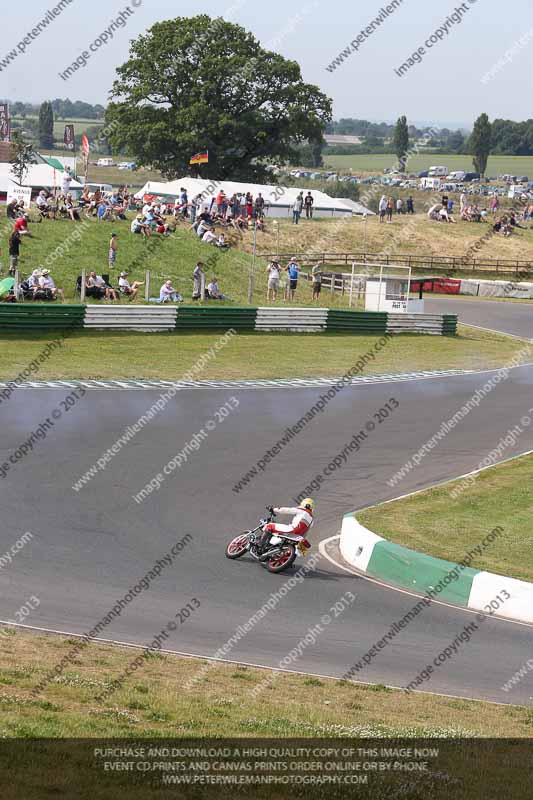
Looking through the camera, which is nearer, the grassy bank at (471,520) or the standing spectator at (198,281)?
the grassy bank at (471,520)

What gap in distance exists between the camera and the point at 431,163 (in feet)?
589

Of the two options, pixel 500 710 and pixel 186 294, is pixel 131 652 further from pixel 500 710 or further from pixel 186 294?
pixel 186 294

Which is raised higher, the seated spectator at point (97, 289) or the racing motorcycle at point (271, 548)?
the seated spectator at point (97, 289)

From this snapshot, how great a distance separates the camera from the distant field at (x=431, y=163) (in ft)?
537

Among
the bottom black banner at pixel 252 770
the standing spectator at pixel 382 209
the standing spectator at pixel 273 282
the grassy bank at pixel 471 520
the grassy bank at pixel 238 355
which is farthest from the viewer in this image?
the standing spectator at pixel 382 209

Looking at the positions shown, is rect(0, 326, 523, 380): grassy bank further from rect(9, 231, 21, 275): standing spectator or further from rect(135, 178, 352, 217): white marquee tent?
rect(135, 178, 352, 217): white marquee tent

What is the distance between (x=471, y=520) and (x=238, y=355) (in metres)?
14.0

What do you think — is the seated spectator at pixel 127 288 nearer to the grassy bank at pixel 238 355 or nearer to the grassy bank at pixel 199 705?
the grassy bank at pixel 238 355

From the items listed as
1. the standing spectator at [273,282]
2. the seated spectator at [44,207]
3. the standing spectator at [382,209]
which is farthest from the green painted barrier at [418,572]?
the standing spectator at [382,209]

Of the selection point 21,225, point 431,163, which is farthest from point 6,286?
point 431,163

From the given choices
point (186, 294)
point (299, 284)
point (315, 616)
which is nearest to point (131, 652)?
point (315, 616)

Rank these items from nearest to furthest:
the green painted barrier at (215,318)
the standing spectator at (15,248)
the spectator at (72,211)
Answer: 1. the standing spectator at (15,248)
2. the green painted barrier at (215,318)
3. the spectator at (72,211)

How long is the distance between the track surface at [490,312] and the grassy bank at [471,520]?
22224mm

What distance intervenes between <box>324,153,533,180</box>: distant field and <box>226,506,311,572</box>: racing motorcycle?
5869 inches
